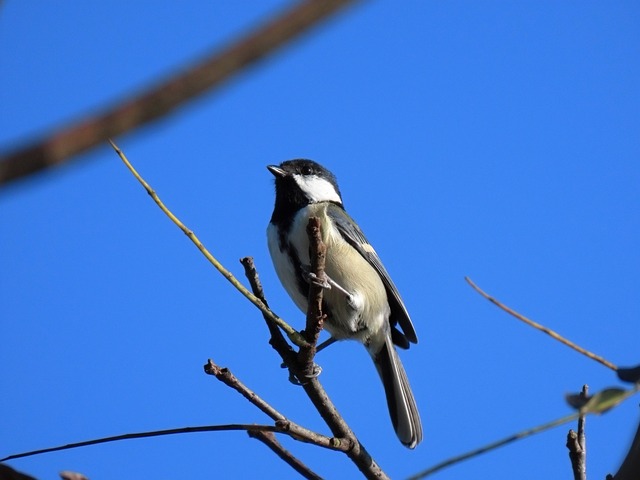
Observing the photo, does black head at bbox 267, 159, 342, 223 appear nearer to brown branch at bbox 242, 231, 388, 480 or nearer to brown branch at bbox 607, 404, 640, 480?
brown branch at bbox 242, 231, 388, 480

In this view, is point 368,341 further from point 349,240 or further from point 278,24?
point 278,24

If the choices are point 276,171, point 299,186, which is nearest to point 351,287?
point 299,186

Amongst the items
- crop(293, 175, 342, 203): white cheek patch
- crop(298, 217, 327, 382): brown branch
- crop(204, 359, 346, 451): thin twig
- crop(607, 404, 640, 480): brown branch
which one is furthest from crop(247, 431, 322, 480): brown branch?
crop(293, 175, 342, 203): white cheek patch

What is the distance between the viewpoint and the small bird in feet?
13.8

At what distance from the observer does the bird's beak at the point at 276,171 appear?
492 cm

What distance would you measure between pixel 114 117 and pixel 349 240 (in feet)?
13.0

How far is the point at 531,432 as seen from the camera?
1.28 meters

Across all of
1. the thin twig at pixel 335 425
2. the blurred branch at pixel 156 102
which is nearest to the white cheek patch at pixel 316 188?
the thin twig at pixel 335 425

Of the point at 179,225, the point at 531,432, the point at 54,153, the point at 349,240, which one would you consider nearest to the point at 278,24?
the point at 54,153

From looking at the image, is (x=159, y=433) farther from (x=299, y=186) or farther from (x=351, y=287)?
(x=299, y=186)

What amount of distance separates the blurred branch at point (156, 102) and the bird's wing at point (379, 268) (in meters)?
3.93

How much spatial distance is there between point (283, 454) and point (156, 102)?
2.31 metres

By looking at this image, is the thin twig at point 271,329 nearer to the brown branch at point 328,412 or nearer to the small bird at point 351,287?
the brown branch at point 328,412

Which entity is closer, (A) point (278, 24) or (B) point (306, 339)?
(A) point (278, 24)
